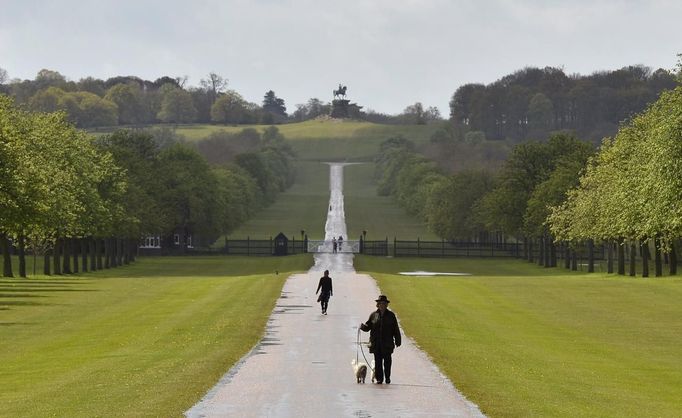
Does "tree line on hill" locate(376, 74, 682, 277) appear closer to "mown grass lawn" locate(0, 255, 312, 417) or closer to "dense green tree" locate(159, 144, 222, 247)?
"mown grass lawn" locate(0, 255, 312, 417)

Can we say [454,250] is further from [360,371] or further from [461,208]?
[360,371]

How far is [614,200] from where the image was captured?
90312 mm

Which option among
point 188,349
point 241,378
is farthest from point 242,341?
point 241,378

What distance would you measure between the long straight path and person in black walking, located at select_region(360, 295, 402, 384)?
43 cm

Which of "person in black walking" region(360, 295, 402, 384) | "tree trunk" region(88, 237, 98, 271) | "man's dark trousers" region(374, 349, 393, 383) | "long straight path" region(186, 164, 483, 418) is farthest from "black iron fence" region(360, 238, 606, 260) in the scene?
"man's dark trousers" region(374, 349, 393, 383)

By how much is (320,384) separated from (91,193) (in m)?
77.1

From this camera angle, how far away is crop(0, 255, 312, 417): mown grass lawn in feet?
99.8

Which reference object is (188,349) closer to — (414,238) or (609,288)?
(609,288)

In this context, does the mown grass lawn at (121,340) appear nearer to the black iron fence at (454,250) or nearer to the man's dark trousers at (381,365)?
the man's dark trousers at (381,365)

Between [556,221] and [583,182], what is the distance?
16.3ft

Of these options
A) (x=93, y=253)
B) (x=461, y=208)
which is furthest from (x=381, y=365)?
(x=461, y=208)

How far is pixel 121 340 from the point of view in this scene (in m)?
48.2

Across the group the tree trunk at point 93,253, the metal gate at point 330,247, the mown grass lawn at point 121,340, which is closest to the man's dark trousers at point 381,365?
the mown grass lawn at point 121,340

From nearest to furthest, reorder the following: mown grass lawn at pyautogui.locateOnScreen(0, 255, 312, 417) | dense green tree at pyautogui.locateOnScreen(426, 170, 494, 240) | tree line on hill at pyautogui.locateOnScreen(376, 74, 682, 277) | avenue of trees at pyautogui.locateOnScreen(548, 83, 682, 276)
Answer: mown grass lawn at pyautogui.locateOnScreen(0, 255, 312, 417) < avenue of trees at pyautogui.locateOnScreen(548, 83, 682, 276) < tree line on hill at pyautogui.locateOnScreen(376, 74, 682, 277) < dense green tree at pyautogui.locateOnScreen(426, 170, 494, 240)
